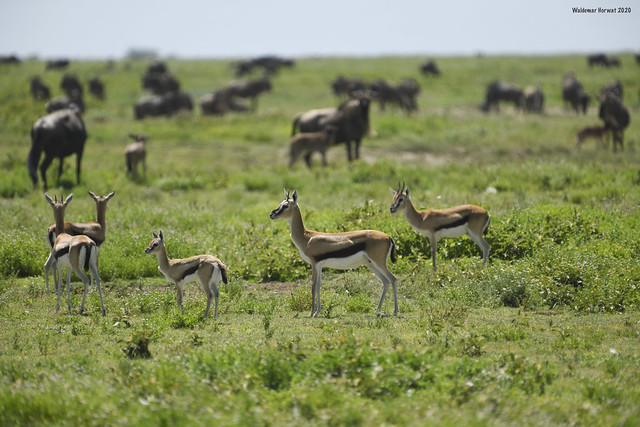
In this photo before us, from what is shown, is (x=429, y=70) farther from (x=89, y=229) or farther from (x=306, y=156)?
(x=89, y=229)

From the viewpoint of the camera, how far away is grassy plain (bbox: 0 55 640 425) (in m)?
6.60

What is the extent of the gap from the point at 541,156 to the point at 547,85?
1171 inches

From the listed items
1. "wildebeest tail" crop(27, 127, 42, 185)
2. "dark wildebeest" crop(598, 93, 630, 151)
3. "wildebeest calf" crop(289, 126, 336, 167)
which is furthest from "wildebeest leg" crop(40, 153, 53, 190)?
"dark wildebeest" crop(598, 93, 630, 151)

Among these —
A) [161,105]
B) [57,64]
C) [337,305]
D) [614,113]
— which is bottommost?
[337,305]

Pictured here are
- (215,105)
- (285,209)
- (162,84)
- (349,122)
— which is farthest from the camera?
(162,84)

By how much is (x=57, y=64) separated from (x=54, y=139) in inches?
1941

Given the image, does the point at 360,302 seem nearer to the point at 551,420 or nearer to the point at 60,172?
the point at 551,420

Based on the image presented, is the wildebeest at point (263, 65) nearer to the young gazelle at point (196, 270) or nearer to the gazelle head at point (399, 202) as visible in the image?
the gazelle head at point (399, 202)

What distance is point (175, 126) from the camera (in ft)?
100

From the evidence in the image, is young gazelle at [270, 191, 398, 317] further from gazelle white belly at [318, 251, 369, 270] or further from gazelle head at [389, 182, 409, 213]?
gazelle head at [389, 182, 409, 213]

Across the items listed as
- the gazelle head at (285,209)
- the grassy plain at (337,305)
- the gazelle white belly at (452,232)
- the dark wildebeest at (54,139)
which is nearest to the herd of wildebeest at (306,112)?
the dark wildebeest at (54,139)

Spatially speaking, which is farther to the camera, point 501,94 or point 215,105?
point 501,94

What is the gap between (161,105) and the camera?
126 feet

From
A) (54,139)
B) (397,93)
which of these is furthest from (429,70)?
(54,139)
